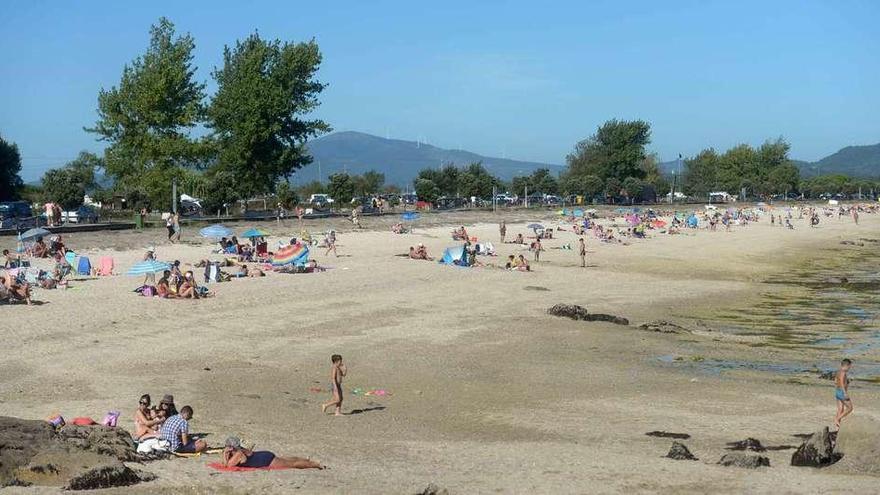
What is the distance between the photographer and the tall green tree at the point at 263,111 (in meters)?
57.8

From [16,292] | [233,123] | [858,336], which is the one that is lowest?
[858,336]

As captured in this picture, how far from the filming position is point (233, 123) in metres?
58.2

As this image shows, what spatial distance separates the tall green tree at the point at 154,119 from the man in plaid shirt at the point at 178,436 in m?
39.3

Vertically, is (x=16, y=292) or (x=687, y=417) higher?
(x=16, y=292)

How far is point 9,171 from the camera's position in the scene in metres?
68.6

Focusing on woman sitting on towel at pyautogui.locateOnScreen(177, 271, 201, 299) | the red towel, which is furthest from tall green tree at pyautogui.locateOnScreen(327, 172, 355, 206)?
the red towel

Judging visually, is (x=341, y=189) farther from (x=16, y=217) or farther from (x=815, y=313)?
(x=815, y=313)

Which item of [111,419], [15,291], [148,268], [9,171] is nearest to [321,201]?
[9,171]

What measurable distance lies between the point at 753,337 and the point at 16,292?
16.6 m

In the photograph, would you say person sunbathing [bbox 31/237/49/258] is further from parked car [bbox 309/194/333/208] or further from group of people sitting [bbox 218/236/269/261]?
parked car [bbox 309/194/333/208]

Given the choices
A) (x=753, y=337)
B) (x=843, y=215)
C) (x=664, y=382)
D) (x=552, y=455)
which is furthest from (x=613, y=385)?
(x=843, y=215)

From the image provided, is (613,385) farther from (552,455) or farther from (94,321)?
(94,321)

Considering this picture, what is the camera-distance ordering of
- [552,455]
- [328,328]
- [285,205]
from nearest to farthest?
1. [552,455]
2. [328,328]
3. [285,205]

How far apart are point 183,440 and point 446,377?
6559 mm
